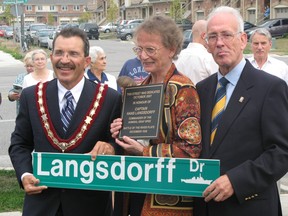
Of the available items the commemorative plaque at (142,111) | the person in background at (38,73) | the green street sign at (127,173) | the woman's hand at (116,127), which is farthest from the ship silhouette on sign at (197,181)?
the person in background at (38,73)

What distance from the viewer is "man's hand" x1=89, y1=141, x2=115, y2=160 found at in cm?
346

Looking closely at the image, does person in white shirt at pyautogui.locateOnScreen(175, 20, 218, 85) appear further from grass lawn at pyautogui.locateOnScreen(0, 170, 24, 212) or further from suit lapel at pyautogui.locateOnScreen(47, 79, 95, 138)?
suit lapel at pyautogui.locateOnScreen(47, 79, 95, 138)

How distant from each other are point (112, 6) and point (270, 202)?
7818 cm

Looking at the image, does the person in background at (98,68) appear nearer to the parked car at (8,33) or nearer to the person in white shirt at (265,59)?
the person in white shirt at (265,59)

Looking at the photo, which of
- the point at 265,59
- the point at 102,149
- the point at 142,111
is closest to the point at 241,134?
the point at 142,111

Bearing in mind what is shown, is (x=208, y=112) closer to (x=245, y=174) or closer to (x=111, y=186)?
(x=245, y=174)

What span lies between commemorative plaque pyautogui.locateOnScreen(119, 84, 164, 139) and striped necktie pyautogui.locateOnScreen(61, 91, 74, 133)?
36cm

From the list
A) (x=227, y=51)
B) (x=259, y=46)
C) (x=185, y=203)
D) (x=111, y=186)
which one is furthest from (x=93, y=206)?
(x=259, y=46)

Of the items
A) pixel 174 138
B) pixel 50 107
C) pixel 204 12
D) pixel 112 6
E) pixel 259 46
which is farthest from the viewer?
pixel 112 6

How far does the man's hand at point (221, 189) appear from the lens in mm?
3129

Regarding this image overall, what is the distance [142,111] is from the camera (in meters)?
3.42

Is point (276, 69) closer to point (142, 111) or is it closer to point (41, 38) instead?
point (142, 111)

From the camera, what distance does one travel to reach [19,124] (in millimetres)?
3707

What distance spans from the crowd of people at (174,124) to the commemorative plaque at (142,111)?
0.04 m
